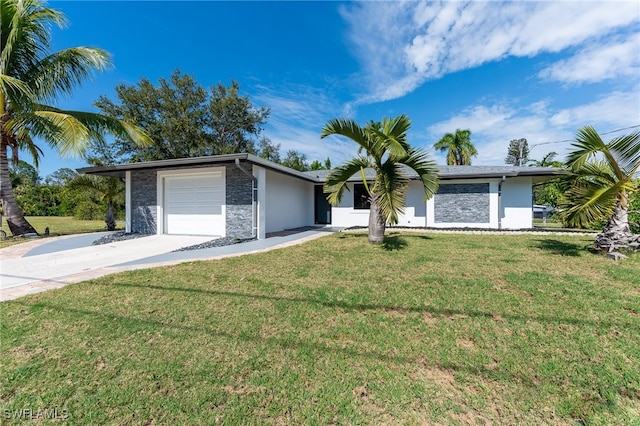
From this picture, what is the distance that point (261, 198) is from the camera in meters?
9.36

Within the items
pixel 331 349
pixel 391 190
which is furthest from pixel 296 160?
pixel 331 349

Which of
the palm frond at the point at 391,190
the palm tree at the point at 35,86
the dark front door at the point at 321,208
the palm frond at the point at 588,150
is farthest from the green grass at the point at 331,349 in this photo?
the dark front door at the point at 321,208

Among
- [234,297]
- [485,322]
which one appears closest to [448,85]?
[485,322]

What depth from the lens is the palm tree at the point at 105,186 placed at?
461 inches

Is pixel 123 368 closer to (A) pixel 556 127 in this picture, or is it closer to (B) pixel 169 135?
(B) pixel 169 135

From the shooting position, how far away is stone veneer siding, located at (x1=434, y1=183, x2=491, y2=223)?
1252 cm

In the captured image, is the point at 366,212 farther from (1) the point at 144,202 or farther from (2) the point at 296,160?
(2) the point at 296,160

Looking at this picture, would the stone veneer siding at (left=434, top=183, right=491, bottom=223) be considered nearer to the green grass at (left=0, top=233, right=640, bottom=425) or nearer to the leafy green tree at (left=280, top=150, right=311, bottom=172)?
the green grass at (left=0, top=233, right=640, bottom=425)

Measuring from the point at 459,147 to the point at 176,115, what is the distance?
81.7ft

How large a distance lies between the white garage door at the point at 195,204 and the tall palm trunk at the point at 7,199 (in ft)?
16.2

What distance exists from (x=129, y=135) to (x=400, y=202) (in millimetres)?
11081

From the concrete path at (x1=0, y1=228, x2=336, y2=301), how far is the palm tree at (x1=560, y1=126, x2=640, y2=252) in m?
7.51

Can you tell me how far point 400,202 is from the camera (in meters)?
6.73

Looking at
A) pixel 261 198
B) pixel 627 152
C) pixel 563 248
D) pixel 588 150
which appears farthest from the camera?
pixel 261 198
